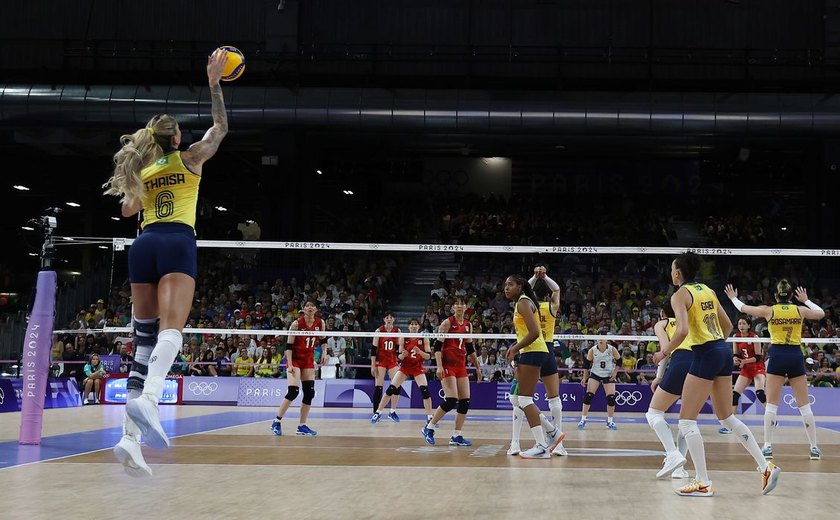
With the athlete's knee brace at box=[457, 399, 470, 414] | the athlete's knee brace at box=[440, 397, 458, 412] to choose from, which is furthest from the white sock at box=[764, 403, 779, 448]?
the athlete's knee brace at box=[440, 397, 458, 412]

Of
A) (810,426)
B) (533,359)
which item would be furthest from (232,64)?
(810,426)

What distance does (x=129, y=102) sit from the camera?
21781 millimetres

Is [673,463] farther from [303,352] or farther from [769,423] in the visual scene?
[303,352]

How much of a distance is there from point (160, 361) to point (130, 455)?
488 mm

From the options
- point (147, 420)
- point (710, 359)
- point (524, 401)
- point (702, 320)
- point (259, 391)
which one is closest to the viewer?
point (147, 420)

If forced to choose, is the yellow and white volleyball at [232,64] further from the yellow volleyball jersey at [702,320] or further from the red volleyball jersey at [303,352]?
the red volleyball jersey at [303,352]

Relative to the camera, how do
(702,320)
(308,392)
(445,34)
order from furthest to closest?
(445,34) → (308,392) → (702,320)

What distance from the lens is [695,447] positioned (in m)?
6.71

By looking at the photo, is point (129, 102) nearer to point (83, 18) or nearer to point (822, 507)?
point (83, 18)

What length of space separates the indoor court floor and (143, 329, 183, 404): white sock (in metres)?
1.00

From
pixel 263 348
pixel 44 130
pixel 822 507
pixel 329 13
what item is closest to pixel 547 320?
pixel 822 507

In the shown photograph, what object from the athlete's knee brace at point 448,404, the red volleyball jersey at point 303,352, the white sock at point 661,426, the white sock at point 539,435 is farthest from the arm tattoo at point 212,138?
the red volleyball jersey at point 303,352

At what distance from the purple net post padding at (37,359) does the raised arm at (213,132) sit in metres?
5.44

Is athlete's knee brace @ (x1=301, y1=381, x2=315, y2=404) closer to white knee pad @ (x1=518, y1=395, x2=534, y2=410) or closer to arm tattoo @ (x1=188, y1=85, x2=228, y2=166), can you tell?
white knee pad @ (x1=518, y1=395, x2=534, y2=410)
